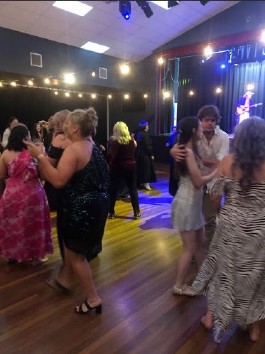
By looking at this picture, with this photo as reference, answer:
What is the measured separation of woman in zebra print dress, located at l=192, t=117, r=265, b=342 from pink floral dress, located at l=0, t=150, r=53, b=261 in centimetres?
163

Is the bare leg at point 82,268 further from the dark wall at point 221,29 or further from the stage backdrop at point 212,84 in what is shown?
the stage backdrop at point 212,84

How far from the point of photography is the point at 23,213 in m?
2.81

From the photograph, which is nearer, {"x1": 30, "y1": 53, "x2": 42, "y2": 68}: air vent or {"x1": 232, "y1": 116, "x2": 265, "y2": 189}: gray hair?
{"x1": 232, "y1": 116, "x2": 265, "y2": 189}: gray hair

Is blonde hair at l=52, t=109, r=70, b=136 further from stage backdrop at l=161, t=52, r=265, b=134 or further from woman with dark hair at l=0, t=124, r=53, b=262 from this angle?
stage backdrop at l=161, t=52, r=265, b=134

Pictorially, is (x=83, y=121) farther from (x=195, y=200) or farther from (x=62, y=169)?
(x=195, y=200)

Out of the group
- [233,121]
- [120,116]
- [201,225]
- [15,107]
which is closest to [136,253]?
[201,225]

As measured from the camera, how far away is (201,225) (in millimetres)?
2305

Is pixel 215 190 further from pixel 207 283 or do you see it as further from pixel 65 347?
pixel 65 347

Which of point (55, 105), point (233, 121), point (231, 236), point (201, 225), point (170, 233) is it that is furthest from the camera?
point (233, 121)

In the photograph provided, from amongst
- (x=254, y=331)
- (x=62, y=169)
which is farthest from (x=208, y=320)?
(x=62, y=169)

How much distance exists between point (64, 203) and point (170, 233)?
205 centimetres

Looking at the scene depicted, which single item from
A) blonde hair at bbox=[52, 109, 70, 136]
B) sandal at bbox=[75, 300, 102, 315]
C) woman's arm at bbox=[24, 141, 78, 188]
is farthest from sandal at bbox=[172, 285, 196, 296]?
blonde hair at bbox=[52, 109, 70, 136]

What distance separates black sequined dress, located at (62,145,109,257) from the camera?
2.01m

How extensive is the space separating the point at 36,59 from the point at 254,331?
7584mm
